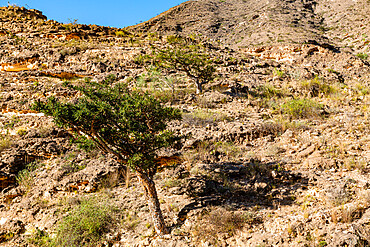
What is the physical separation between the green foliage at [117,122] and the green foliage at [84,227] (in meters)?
1.73

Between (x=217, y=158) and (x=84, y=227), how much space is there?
468cm

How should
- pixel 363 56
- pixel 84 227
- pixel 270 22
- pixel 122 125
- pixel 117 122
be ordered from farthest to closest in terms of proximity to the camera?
pixel 270 22 < pixel 363 56 < pixel 84 227 < pixel 122 125 < pixel 117 122

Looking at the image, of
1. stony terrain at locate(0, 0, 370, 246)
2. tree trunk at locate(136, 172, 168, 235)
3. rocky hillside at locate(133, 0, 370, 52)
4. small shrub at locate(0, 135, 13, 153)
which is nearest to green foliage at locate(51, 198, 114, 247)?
stony terrain at locate(0, 0, 370, 246)

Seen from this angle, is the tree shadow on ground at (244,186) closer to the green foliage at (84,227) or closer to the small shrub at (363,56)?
the green foliage at (84,227)

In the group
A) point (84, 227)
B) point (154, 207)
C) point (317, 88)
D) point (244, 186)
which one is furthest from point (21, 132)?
point (317, 88)

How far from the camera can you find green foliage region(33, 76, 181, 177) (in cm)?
421

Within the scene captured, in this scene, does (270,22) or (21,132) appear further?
(270,22)

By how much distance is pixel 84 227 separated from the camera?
5230mm

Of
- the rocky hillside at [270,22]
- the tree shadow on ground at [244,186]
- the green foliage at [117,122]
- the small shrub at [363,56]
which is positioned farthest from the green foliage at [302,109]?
the rocky hillside at [270,22]

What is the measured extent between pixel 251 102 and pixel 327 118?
3.82 metres

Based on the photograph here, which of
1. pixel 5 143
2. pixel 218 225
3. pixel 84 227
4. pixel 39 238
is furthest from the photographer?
pixel 5 143

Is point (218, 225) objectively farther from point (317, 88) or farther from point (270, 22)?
point (270, 22)

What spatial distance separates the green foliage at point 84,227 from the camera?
4988 mm

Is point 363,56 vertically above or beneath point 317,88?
above
